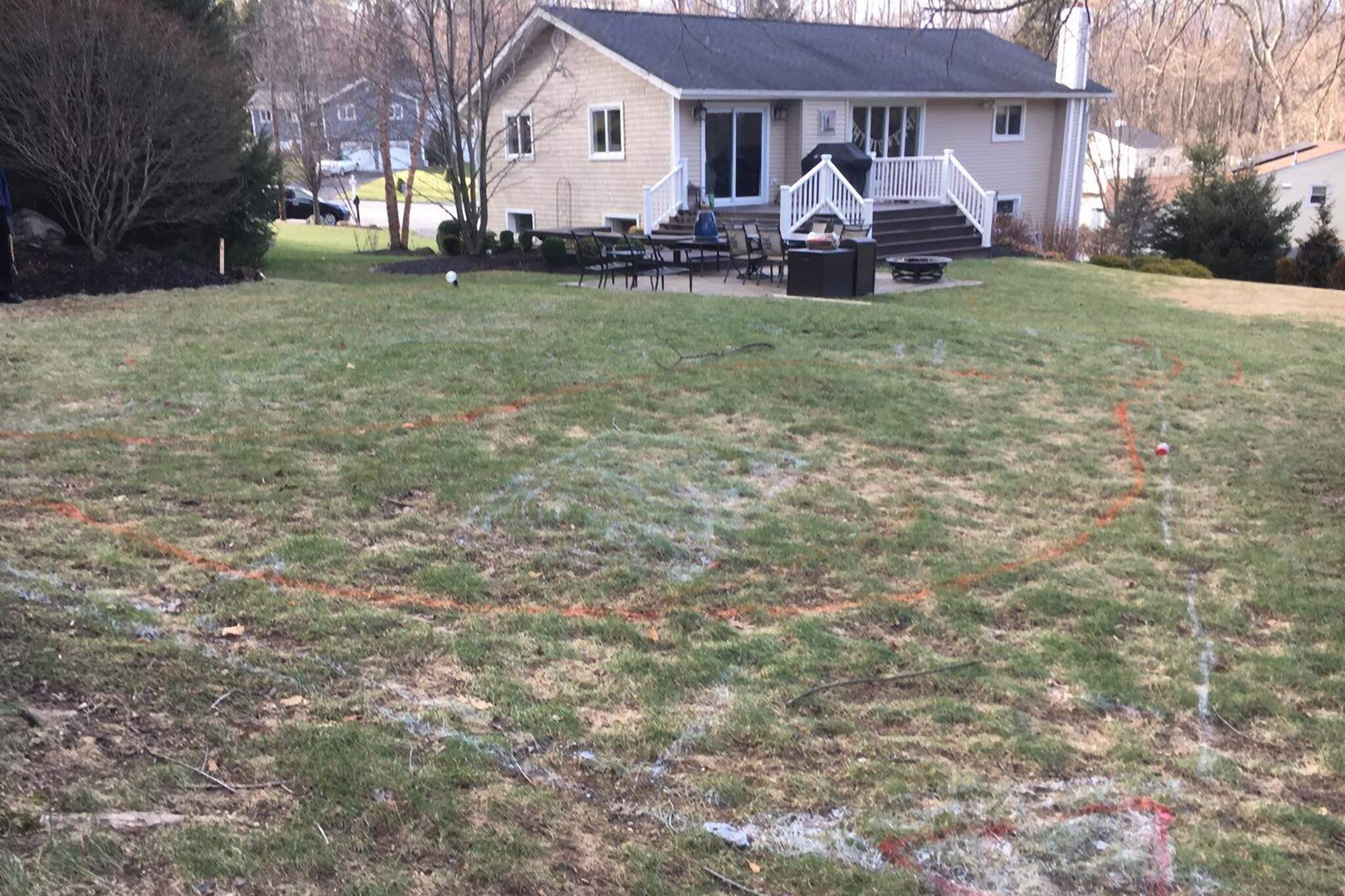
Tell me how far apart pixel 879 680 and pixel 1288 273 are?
19.2 meters

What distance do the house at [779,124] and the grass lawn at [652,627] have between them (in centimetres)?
1208

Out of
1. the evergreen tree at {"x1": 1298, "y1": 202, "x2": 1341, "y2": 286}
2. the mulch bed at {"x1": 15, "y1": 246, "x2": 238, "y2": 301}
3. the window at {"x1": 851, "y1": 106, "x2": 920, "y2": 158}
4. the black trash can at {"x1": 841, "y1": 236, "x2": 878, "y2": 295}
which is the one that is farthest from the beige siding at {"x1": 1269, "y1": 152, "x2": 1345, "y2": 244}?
the mulch bed at {"x1": 15, "y1": 246, "x2": 238, "y2": 301}

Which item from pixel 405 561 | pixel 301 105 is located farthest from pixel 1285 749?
pixel 301 105

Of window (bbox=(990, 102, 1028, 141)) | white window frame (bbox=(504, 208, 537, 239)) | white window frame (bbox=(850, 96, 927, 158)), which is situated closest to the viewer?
white window frame (bbox=(850, 96, 927, 158))

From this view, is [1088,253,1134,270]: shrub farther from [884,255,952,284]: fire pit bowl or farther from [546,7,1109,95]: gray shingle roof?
[884,255,952,284]: fire pit bowl

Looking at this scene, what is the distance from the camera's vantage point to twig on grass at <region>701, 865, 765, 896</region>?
2545mm

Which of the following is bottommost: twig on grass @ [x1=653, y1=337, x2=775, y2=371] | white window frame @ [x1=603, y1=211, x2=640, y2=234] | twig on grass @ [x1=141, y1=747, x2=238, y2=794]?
twig on grass @ [x1=141, y1=747, x2=238, y2=794]

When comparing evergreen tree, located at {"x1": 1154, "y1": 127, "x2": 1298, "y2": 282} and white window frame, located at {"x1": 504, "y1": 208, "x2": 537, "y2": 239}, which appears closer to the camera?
evergreen tree, located at {"x1": 1154, "y1": 127, "x2": 1298, "y2": 282}

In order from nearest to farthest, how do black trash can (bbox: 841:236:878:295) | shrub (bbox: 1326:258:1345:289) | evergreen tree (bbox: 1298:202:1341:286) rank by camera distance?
black trash can (bbox: 841:236:878:295), shrub (bbox: 1326:258:1345:289), evergreen tree (bbox: 1298:202:1341:286)

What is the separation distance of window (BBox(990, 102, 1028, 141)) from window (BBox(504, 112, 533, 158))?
1069 centimetres

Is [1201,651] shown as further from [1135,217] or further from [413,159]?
[413,159]

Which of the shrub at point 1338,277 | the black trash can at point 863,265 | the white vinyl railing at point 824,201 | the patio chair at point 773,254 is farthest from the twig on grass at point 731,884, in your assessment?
the shrub at point 1338,277

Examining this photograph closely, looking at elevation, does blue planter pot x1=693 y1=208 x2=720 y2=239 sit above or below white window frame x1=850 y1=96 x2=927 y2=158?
below

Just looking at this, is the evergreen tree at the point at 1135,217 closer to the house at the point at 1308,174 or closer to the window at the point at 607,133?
the window at the point at 607,133
